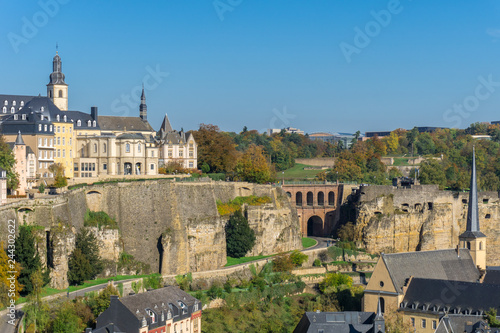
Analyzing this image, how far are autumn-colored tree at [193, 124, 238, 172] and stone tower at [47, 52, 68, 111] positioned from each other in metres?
15.3

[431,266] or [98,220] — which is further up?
[98,220]

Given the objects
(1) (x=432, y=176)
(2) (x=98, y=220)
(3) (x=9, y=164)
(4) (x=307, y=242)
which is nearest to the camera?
(3) (x=9, y=164)

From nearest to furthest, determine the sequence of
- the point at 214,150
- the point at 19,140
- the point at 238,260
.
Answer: the point at 19,140
the point at 238,260
the point at 214,150

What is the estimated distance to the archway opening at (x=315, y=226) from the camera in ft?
302

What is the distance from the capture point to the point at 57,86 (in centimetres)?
8125

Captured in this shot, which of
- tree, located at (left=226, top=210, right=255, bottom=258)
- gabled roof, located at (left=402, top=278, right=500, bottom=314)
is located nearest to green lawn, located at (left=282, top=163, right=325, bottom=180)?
tree, located at (left=226, top=210, right=255, bottom=258)

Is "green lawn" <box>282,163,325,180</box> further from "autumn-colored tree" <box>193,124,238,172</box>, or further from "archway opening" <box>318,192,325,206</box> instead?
"autumn-colored tree" <box>193,124,238,172</box>

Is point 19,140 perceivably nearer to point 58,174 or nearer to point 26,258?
point 58,174

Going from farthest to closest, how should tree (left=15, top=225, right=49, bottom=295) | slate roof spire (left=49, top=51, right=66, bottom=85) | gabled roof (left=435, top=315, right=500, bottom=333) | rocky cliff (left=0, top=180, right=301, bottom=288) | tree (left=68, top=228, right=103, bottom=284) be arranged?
slate roof spire (left=49, top=51, right=66, bottom=85), rocky cliff (left=0, top=180, right=301, bottom=288), tree (left=68, top=228, right=103, bottom=284), tree (left=15, top=225, right=49, bottom=295), gabled roof (left=435, top=315, right=500, bottom=333)

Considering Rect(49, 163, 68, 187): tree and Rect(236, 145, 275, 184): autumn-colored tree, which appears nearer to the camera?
Rect(49, 163, 68, 187): tree

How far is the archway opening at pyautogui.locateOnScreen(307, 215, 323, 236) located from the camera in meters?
92.2

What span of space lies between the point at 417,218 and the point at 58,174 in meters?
35.5

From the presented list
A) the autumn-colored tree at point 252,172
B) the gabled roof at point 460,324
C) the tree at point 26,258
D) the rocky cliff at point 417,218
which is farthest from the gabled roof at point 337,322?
the autumn-colored tree at point 252,172

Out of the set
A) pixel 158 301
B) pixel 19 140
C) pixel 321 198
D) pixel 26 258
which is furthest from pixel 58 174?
pixel 321 198
